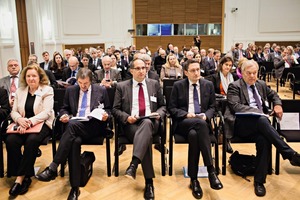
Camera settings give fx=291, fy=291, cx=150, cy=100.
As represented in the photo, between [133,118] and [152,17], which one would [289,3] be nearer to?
[152,17]

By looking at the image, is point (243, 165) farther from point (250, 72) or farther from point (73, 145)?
point (73, 145)

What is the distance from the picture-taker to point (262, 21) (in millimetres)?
15906

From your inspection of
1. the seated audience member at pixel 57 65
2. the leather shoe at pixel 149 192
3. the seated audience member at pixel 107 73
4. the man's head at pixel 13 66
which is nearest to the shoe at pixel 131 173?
the leather shoe at pixel 149 192

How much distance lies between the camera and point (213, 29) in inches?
667

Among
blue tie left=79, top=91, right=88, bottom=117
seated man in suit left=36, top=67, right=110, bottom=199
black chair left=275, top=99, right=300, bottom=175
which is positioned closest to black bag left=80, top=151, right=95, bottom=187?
seated man in suit left=36, top=67, right=110, bottom=199

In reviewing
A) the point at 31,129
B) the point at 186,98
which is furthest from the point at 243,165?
the point at 31,129

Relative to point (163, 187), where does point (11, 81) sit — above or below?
above

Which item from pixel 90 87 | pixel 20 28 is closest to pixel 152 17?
pixel 20 28

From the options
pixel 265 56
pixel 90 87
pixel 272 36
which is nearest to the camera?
pixel 90 87

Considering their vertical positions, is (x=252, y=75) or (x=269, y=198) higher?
(x=252, y=75)

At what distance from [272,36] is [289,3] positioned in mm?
1841

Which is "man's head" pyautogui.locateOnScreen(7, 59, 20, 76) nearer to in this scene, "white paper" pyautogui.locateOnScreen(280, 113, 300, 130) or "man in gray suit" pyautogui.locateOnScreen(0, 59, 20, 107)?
"man in gray suit" pyautogui.locateOnScreen(0, 59, 20, 107)

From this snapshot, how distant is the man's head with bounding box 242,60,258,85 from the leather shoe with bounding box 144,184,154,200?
5.35ft

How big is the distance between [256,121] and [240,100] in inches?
13.5
